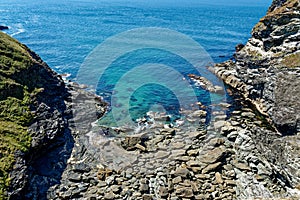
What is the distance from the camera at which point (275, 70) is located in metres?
33.4

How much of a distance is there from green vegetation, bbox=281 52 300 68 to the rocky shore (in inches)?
2.9

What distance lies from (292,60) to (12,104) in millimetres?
31903

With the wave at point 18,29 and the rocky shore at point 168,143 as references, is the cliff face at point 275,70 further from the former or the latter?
the wave at point 18,29

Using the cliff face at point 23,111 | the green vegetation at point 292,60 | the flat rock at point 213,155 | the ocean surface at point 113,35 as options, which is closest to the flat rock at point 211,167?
the flat rock at point 213,155

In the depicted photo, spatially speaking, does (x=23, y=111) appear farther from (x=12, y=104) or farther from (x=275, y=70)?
(x=275, y=70)

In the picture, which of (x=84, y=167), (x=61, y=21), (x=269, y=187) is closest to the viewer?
(x=269, y=187)

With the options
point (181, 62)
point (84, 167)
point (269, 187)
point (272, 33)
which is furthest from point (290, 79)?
point (181, 62)

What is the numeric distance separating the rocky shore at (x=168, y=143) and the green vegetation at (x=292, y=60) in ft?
0.24

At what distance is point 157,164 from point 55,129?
11.4 meters

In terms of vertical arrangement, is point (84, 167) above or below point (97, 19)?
below

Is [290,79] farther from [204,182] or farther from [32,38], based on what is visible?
[32,38]

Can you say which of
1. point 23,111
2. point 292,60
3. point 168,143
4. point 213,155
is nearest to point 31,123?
point 23,111

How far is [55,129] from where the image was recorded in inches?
1115

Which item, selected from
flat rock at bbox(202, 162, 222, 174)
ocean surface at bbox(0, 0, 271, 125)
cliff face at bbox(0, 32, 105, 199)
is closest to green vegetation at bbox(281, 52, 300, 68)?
ocean surface at bbox(0, 0, 271, 125)
